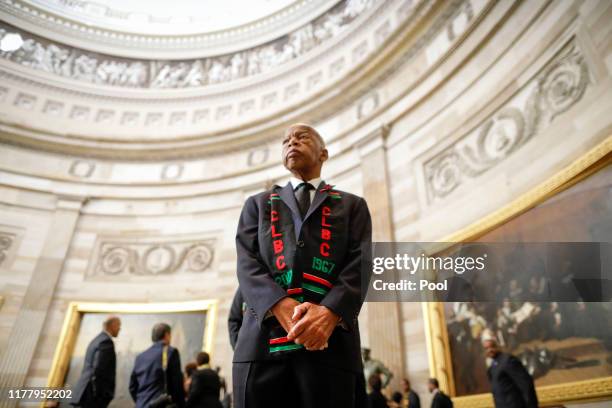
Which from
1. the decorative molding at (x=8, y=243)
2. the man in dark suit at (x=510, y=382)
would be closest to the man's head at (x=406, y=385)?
the man in dark suit at (x=510, y=382)

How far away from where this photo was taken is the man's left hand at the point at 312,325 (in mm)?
1489

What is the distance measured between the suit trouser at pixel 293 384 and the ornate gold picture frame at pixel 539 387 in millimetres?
3849

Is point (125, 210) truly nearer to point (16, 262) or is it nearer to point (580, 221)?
point (16, 262)

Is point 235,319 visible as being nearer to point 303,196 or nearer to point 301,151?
point 303,196

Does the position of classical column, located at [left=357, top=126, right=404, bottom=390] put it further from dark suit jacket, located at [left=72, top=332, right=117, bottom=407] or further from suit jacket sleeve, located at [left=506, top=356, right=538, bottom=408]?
dark suit jacket, located at [left=72, top=332, right=117, bottom=407]

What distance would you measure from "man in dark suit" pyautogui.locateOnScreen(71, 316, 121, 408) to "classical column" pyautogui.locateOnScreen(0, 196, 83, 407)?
7493 mm

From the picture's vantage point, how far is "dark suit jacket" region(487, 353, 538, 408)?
14.1ft

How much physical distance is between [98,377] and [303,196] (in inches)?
142

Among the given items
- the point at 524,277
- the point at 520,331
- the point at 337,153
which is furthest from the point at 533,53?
the point at 337,153

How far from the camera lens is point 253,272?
70.3 inches

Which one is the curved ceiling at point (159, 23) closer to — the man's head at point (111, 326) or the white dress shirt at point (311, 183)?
the man's head at point (111, 326)

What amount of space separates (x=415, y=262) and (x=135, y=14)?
18566mm

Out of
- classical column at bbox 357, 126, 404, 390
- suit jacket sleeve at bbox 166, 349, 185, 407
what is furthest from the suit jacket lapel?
classical column at bbox 357, 126, 404, 390

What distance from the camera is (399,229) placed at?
814cm
